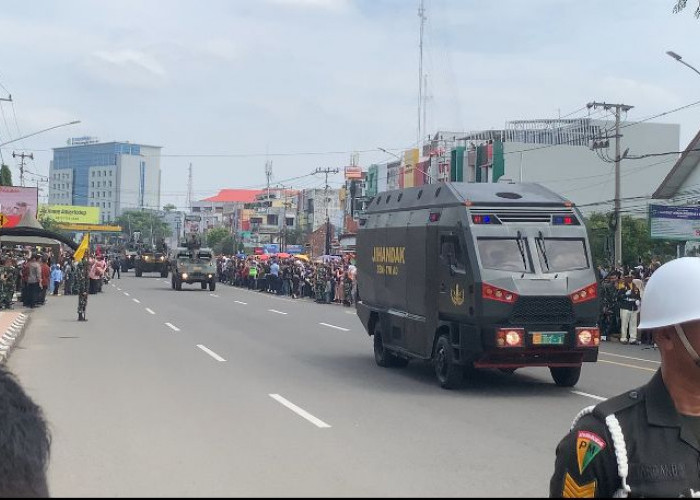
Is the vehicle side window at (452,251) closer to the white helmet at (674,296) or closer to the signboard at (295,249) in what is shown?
the white helmet at (674,296)

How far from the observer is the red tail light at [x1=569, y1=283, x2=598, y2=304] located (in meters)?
12.8

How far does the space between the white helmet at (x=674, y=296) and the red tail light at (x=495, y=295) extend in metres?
9.90

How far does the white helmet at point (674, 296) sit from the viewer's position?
2559 mm

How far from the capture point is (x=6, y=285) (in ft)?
95.6

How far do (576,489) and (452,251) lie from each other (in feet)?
35.5

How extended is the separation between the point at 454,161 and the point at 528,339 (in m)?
57.7

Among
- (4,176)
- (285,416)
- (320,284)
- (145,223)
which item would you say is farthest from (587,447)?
(145,223)

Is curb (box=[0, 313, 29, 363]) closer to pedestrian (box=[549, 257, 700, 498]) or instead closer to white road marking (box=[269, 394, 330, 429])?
white road marking (box=[269, 394, 330, 429])

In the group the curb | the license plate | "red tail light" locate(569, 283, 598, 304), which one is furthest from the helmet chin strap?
the curb

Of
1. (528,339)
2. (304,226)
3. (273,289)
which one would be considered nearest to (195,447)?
(528,339)

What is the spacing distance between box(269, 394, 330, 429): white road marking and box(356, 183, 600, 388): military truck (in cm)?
248

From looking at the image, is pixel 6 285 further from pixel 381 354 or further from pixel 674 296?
pixel 674 296

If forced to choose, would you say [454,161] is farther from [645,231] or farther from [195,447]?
[195,447]

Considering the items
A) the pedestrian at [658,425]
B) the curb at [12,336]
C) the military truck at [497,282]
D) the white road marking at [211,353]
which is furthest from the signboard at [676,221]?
the pedestrian at [658,425]
